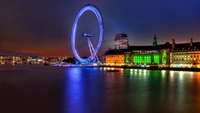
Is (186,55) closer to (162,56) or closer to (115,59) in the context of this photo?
(162,56)

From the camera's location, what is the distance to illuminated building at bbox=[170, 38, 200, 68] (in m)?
81.2

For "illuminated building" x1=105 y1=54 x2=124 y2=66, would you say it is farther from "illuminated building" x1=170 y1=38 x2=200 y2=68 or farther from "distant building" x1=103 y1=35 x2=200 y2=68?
"illuminated building" x1=170 y1=38 x2=200 y2=68

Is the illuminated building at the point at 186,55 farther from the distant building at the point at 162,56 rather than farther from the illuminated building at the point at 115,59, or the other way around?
the illuminated building at the point at 115,59

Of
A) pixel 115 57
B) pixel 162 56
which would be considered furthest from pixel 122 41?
pixel 162 56

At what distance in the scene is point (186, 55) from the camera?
281 ft

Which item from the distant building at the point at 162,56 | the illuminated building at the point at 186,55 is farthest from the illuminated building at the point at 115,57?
the illuminated building at the point at 186,55

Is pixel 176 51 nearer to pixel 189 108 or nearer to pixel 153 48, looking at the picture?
pixel 153 48

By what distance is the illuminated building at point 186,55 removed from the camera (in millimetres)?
81181

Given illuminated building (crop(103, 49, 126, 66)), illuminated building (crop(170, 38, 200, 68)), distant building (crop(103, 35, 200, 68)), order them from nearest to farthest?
illuminated building (crop(170, 38, 200, 68))
distant building (crop(103, 35, 200, 68))
illuminated building (crop(103, 49, 126, 66))

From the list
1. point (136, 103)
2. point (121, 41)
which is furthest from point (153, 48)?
point (136, 103)

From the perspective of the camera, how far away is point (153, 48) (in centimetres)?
11094

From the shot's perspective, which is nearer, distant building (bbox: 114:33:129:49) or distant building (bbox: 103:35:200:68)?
distant building (bbox: 103:35:200:68)

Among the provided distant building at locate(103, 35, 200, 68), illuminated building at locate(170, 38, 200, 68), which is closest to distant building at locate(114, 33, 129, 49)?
distant building at locate(103, 35, 200, 68)

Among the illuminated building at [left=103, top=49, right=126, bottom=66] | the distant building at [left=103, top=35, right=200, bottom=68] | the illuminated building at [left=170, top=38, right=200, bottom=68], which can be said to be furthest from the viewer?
the illuminated building at [left=103, top=49, right=126, bottom=66]
